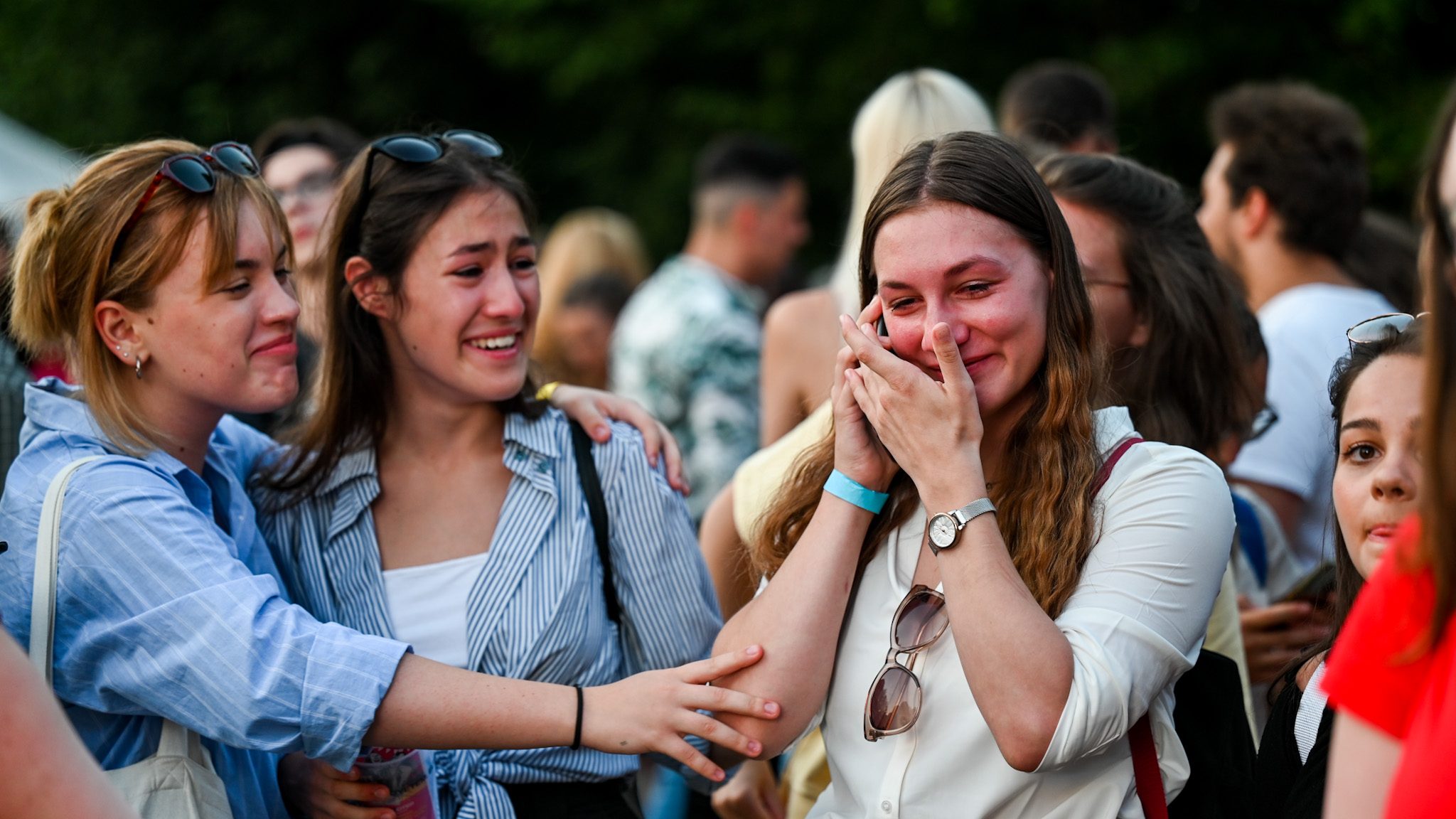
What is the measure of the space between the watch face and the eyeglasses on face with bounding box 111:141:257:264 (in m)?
1.61

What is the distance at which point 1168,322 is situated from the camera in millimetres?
3039

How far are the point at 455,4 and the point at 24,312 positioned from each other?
32.1ft

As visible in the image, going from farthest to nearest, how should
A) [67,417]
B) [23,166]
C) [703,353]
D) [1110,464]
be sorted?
[23,166], [703,353], [67,417], [1110,464]

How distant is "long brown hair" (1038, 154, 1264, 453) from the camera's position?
119 inches

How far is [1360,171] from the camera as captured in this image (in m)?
4.41

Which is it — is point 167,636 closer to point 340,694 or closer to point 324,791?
point 340,694

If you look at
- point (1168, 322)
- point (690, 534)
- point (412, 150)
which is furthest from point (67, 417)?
point (1168, 322)

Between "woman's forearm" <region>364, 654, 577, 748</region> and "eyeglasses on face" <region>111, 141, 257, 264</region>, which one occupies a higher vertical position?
"eyeglasses on face" <region>111, 141, 257, 264</region>

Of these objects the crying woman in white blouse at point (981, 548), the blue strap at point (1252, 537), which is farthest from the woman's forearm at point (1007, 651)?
the blue strap at point (1252, 537)

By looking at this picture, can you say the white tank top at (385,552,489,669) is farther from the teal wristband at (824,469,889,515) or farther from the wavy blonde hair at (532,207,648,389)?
the wavy blonde hair at (532,207,648,389)

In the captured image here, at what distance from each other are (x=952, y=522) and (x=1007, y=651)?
23cm

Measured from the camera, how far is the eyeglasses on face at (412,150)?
10.0ft

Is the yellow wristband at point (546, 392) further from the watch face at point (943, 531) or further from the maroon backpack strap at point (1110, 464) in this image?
the maroon backpack strap at point (1110, 464)

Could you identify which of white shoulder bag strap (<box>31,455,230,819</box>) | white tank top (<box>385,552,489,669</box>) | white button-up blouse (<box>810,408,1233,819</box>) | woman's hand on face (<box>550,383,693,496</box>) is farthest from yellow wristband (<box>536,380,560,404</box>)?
white button-up blouse (<box>810,408,1233,819</box>)
